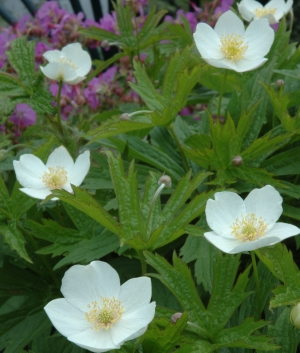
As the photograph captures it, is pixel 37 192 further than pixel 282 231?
Yes

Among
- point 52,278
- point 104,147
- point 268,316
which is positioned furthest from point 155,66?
point 268,316

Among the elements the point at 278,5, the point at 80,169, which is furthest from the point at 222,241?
the point at 278,5

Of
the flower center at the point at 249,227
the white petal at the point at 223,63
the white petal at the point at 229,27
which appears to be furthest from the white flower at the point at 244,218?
the white petal at the point at 229,27

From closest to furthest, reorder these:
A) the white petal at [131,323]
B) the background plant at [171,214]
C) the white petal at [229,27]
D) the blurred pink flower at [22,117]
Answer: the white petal at [131,323] → the background plant at [171,214] → the white petal at [229,27] → the blurred pink flower at [22,117]

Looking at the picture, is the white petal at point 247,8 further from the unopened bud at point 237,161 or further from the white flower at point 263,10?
the unopened bud at point 237,161

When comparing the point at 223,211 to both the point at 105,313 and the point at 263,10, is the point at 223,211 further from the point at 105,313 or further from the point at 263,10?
the point at 263,10
